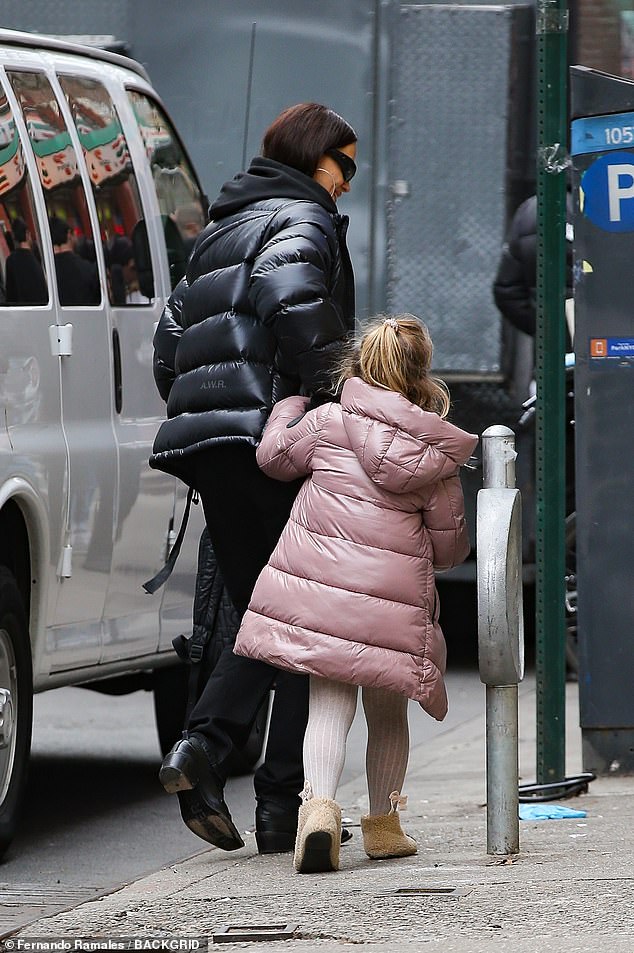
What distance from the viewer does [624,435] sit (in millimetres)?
6594

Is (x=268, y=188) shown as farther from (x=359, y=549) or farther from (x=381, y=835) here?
(x=381, y=835)

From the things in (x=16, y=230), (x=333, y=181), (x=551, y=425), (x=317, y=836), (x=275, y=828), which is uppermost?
(x=333, y=181)

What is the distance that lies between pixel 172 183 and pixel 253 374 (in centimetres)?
224

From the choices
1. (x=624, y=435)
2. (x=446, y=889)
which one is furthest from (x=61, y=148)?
(x=446, y=889)

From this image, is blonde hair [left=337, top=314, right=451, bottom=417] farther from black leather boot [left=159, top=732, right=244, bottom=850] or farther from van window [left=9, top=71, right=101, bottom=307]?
van window [left=9, top=71, right=101, bottom=307]

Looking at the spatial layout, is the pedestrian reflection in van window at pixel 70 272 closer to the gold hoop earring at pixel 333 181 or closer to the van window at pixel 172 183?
the van window at pixel 172 183

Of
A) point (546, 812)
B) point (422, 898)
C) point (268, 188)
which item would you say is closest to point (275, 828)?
point (422, 898)

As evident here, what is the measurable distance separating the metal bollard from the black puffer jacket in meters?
0.51

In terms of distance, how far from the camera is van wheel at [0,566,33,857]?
5.68 meters

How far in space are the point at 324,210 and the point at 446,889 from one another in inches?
72.2

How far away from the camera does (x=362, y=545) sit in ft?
16.2

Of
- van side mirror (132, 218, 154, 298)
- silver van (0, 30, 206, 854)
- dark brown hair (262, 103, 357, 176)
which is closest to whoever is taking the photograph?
dark brown hair (262, 103, 357, 176)

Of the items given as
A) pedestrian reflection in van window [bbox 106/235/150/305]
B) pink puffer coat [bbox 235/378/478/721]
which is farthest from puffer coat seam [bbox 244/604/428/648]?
pedestrian reflection in van window [bbox 106/235/150/305]

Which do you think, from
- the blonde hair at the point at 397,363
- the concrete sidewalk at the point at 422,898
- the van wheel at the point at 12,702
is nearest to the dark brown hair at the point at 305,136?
the blonde hair at the point at 397,363
